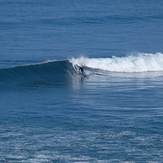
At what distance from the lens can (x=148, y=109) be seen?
26.3m

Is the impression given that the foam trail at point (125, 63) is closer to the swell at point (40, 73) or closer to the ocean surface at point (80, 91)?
the ocean surface at point (80, 91)

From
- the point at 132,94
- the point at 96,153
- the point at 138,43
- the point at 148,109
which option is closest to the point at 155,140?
the point at 96,153

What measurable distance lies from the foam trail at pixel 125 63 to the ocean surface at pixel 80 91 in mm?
81

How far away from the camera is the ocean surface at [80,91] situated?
2072cm

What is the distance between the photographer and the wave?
35.0 meters

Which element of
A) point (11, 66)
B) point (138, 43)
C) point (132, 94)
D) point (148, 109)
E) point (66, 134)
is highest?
point (138, 43)

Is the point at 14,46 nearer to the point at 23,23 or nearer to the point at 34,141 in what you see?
the point at 23,23

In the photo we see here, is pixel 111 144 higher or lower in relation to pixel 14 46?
lower

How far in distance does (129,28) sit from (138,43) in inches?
465

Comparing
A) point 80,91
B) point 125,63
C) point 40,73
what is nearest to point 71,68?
point 40,73

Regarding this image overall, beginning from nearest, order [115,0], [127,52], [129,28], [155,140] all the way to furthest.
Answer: [155,140]
[127,52]
[129,28]
[115,0]

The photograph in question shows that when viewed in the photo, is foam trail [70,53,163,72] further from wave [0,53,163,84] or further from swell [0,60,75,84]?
swell [0,60,75,84]

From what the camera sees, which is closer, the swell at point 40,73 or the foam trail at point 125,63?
the swell at point 40,73

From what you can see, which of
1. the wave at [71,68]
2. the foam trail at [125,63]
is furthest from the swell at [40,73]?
the foam trail at [125,63]
